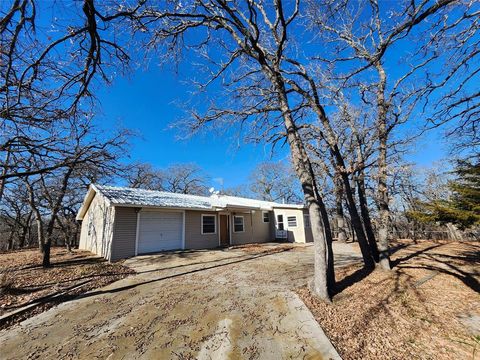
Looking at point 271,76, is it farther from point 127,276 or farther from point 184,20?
point 127,276

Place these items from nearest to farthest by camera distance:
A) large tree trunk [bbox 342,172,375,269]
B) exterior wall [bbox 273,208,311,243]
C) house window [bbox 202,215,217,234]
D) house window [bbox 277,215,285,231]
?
large tree trunk [bbox 342,172,375,269]
house window [bbox 202,215,217,234]
exterior wall [bbox 273,208,311,243]
house window [bbox 277,215,285,231]

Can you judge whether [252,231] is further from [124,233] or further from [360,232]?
[360,232]

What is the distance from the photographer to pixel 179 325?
12.1ft

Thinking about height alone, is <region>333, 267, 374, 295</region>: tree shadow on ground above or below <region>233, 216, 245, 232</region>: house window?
below

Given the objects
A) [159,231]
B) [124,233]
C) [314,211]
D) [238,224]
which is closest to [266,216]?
[238,224]

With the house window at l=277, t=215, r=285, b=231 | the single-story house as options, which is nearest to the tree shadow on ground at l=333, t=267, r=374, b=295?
the single-story house

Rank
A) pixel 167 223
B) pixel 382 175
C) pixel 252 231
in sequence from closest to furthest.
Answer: pixel 382 175
pixel 167 223
pixel 252 231

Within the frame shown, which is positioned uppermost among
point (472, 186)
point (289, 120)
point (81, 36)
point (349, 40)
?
point (349, 40)

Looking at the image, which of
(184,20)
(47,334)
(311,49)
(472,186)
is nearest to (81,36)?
(184,20)

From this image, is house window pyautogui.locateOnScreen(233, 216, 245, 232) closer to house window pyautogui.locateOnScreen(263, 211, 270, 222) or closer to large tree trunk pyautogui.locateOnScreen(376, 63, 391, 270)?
house window pyautogui.locateOnScreen(263, 211, 270, 222)

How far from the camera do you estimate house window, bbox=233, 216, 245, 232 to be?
619 inches

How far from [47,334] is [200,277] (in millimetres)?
3599

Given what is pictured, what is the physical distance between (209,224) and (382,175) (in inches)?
402

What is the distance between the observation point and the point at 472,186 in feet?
17.3
